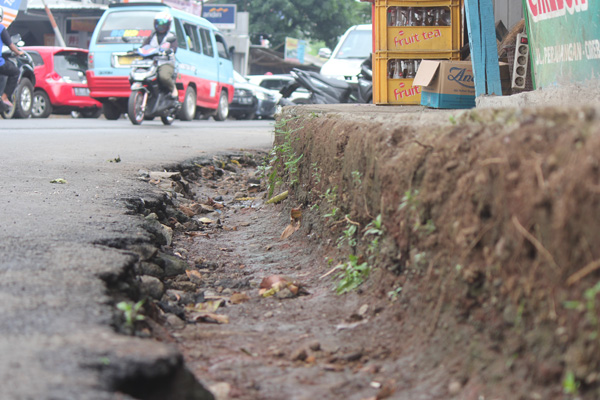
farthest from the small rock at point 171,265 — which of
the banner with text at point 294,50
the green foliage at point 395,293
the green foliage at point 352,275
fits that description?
the banner with text at point 294,50

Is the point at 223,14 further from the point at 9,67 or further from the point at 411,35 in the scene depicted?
the point at 411,35

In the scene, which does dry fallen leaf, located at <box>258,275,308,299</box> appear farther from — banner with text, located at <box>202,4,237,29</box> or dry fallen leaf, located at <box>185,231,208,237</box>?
banner with text, located at <box>202,4,237,29</box>

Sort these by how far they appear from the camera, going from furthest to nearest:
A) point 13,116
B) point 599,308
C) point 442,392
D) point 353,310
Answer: point 13,116 < point 353,310 < point 442,392 < point 599,308

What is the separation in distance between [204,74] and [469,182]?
43.2 ft

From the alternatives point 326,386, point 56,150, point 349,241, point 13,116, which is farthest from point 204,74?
point 326,386

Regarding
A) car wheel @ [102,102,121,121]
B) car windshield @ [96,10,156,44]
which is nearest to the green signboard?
car windshield @ [96,10,156,44]

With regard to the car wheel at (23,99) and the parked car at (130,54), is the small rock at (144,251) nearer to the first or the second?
the parked car at (130,54)

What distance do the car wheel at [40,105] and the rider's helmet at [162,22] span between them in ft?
11.5

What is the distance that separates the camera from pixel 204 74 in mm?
14656

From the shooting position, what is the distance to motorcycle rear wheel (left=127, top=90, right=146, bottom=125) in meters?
11.3

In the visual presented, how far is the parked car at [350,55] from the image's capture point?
40.3ft

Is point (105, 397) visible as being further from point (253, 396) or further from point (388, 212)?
point (388, 212)

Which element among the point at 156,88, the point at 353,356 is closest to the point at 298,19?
the point at 156,88

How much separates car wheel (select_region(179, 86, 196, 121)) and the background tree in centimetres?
2076
